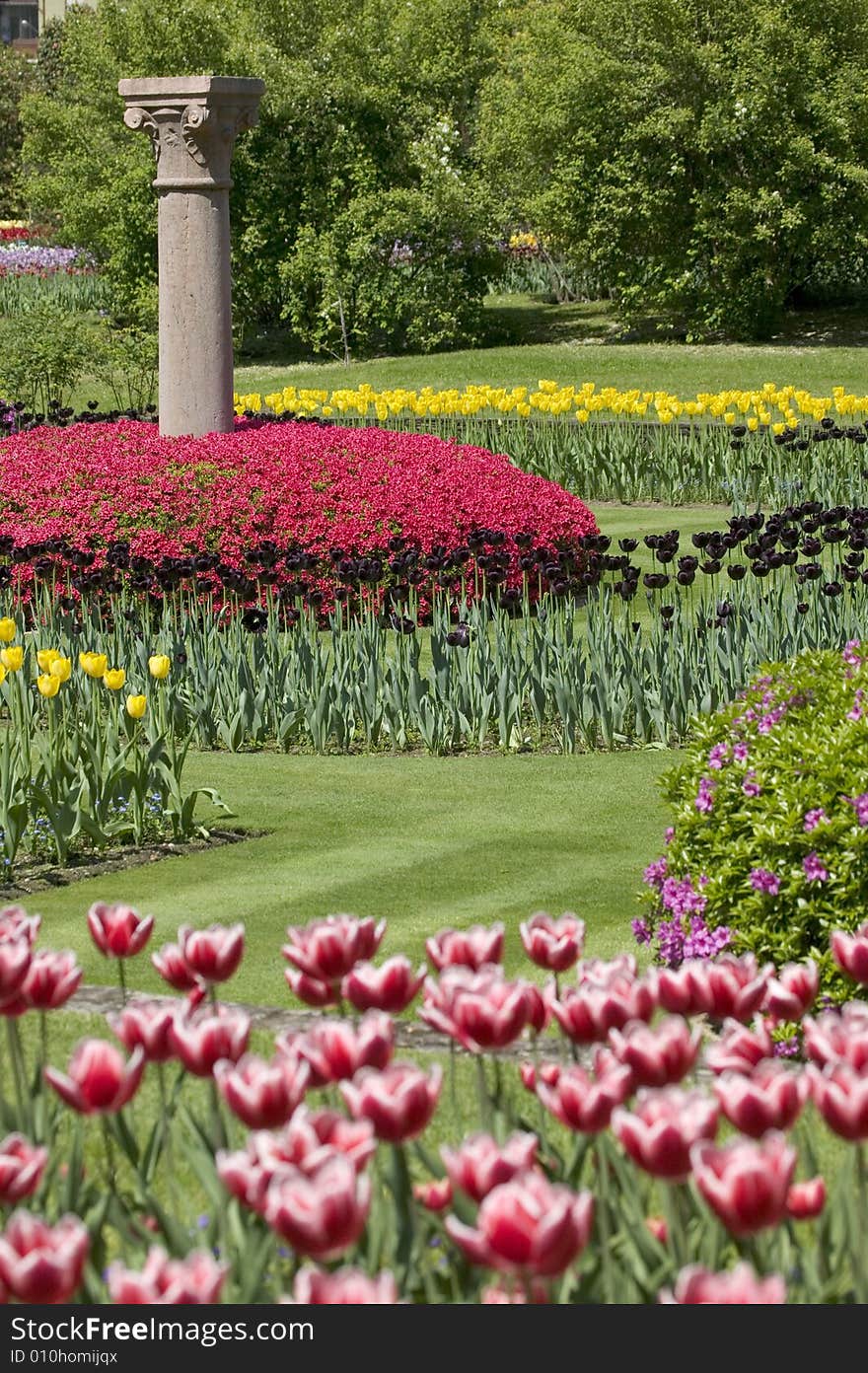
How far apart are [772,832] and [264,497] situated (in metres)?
8.42

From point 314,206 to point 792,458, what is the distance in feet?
58.0

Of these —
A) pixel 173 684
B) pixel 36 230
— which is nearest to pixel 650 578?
pixel 173 684

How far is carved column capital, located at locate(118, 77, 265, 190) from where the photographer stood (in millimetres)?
14922

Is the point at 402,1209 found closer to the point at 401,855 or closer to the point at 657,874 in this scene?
the point at 657,874

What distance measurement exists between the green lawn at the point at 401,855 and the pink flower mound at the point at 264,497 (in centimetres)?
391

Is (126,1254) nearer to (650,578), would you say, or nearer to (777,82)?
(650,578)

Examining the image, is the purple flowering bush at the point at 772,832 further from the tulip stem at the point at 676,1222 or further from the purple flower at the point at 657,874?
the tulip stem at the point at 676,1222

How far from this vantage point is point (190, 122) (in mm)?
14969

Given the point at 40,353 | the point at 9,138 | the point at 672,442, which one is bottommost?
the point at 672,442

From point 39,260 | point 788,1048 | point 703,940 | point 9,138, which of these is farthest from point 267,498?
point 9,138

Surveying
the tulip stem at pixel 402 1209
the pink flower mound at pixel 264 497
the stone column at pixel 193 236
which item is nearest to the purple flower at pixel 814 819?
the tulip stem at pixel 402 1209

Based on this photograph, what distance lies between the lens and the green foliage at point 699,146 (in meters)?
31.4

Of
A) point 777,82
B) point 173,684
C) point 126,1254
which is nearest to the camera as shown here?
point 126,1254

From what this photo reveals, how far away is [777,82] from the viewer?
1243 inches
